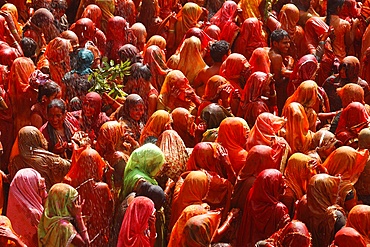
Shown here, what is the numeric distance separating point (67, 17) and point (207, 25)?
2.28m

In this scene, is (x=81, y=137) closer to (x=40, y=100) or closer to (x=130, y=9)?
(x=40, y=100)

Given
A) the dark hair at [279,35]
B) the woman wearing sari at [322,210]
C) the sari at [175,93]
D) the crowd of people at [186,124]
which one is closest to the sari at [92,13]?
the crowd of people at [186,124]

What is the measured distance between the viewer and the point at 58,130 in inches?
651

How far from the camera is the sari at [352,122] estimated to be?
1664 centimetres

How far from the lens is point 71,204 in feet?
46.3

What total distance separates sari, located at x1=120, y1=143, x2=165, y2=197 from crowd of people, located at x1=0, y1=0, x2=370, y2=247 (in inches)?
0.6

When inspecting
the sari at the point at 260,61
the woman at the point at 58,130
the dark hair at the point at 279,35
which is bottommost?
the woman at the point at 58,130

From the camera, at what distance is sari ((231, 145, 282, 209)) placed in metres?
15.4

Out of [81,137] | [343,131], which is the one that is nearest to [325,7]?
[343,131]

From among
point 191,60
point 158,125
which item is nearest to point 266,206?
point 158,125

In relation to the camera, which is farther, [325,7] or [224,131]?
[325,7]

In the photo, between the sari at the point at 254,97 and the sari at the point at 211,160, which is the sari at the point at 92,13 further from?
the sari at the point at 211,160

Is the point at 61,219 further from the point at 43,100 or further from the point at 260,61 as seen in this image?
the point at 260,61

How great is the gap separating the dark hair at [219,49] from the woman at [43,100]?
2376 mm
